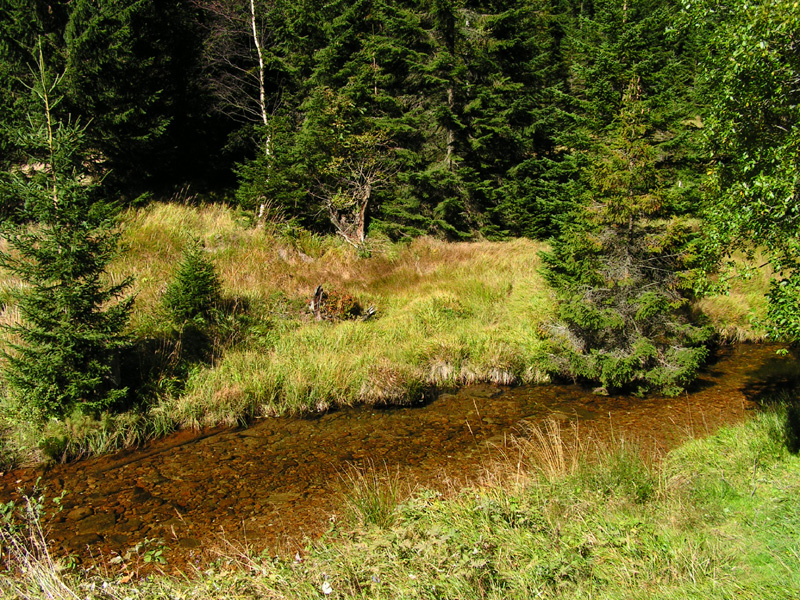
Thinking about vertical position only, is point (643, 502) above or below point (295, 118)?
below

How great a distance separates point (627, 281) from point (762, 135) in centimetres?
323

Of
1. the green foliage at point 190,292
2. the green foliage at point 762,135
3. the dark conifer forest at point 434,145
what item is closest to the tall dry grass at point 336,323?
the green foliage at point 190,292

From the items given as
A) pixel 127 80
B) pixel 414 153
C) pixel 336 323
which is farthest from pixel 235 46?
pixel 336 323

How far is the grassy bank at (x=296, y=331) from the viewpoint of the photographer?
7.50 meters

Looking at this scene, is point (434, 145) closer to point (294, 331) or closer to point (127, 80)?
point (127, 80)

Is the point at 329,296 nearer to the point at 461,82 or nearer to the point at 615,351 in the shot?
the point at 615,351

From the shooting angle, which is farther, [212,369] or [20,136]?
[212,369]

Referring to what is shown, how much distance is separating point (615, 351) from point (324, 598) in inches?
274

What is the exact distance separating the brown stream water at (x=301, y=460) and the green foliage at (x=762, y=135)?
241 centimetres

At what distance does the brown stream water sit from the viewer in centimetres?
495

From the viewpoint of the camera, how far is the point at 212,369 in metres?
8.22

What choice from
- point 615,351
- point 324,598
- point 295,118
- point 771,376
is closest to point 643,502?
point 324,598

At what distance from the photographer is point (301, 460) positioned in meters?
6.45

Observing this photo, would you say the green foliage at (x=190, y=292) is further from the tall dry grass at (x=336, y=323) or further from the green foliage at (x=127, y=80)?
the green foliage at (x=127, y=80)
